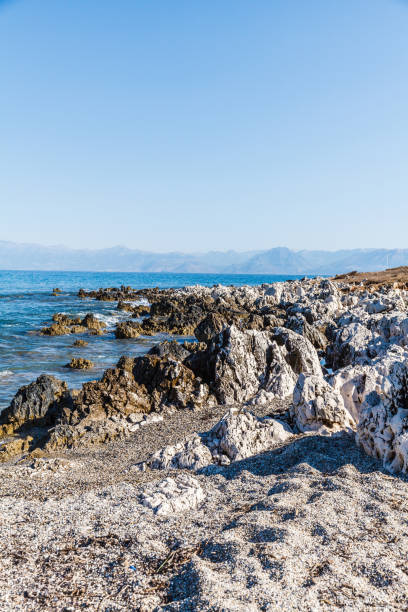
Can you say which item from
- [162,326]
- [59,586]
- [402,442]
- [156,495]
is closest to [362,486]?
[402,442]

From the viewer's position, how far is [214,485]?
6215mm

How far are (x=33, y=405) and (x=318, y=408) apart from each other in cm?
734

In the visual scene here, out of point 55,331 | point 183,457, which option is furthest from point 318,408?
point 55,331

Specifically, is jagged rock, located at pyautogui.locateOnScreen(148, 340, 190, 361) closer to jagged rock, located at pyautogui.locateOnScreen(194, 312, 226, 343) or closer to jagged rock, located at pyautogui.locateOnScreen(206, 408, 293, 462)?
jagged rock, located at pyautogui.locateOnScreen(206, 408, 293, 462)

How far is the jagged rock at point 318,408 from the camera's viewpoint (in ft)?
25.4

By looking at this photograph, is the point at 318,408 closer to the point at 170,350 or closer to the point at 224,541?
the point at 224,541

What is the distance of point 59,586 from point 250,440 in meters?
4.17

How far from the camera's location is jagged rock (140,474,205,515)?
5.44 metres

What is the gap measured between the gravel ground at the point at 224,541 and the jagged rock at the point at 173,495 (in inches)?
3.8

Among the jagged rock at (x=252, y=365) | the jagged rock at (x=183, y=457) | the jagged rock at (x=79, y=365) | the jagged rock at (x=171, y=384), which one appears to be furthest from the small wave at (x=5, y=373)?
the jagged rock at (x=183, y=457)

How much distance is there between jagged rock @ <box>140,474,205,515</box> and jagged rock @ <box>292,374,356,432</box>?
2.70m

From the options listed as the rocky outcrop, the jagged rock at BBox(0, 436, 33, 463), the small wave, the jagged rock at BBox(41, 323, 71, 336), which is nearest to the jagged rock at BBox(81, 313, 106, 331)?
the rocky outcrop

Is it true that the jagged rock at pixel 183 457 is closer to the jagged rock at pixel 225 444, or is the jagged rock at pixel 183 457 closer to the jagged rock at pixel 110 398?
the jagged rock at pixel 225 444

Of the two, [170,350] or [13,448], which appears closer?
[13,448]
